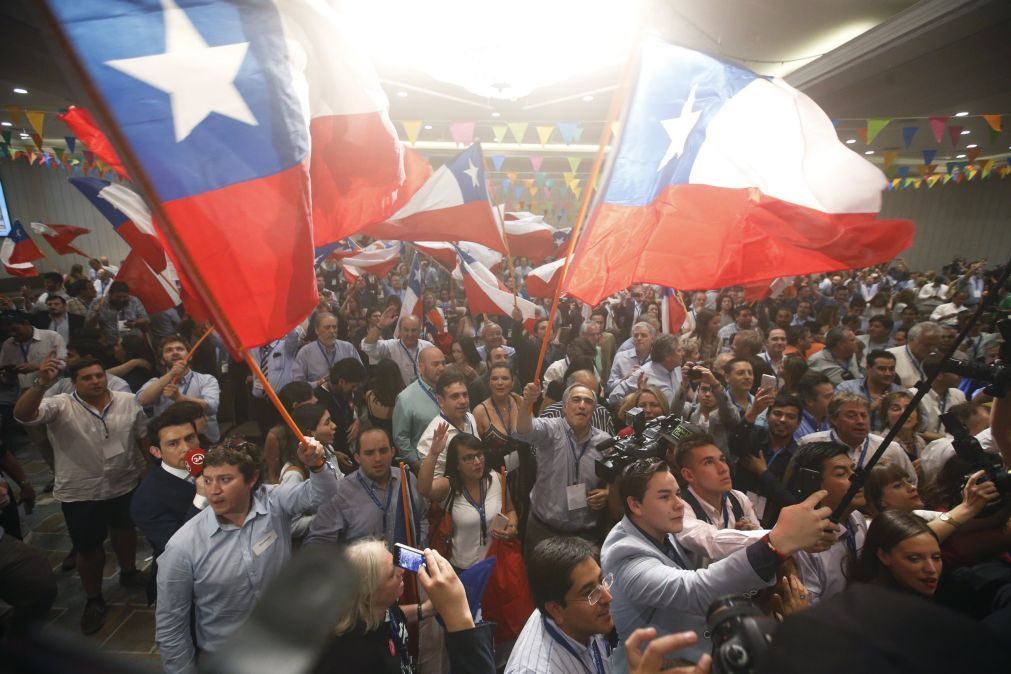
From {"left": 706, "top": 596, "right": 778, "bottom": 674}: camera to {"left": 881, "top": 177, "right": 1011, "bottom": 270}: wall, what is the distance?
2651 centimetres

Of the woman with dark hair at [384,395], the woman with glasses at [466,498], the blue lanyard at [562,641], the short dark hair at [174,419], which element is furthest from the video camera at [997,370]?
the woman with dark hair at [384,395]

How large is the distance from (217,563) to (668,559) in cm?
187

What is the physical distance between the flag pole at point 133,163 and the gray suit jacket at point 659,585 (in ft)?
Answer: 4.66

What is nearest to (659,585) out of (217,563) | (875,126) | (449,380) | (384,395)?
(217,563)

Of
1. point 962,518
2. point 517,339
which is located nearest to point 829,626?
point 962,518

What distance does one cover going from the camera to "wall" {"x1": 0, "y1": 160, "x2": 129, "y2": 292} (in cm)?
1845

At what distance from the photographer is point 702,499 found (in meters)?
2.51

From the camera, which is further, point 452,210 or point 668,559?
point 452,210

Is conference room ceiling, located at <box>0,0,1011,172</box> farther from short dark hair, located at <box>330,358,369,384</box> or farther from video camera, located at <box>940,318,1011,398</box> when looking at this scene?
video camera, located at <box>940,318,1011,398</box>

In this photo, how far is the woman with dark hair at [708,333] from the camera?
262 inches

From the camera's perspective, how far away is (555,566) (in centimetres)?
180

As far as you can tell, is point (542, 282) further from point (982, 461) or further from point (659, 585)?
point (659, 585)

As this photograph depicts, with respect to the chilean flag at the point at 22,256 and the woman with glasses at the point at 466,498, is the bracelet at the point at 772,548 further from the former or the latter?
the chilean flag at the point at 22,256

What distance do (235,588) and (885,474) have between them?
3.10 metres
